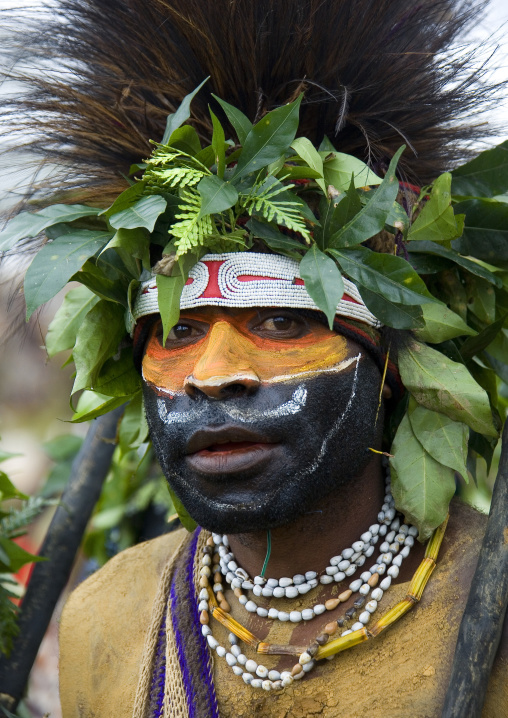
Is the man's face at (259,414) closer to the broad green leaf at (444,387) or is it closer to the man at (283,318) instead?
the man at (283,318)

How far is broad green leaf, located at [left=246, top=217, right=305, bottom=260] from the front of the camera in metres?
2.20

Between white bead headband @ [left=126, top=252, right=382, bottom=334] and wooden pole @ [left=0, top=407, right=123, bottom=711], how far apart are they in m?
1.12

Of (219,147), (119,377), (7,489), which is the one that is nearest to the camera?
(219,147)

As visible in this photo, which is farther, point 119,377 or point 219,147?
point 119,377

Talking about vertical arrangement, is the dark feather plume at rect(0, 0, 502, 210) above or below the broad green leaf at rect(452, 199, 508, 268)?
above

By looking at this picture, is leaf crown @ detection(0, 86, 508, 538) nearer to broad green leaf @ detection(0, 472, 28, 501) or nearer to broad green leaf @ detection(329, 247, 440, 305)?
broad green leaf @ detection(329, 247, 440, 305)

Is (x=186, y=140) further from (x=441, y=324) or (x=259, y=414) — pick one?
(x=441, y=324)

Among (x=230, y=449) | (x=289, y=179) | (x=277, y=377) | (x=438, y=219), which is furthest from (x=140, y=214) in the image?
(x=438, y=219)

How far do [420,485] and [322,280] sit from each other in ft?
2.22

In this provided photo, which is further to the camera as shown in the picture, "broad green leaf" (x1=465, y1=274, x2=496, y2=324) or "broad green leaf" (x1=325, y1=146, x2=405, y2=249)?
"broad green leaf" (x1=465, y1=274, x2=496, y2=324)

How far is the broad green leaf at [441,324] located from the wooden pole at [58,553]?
1.42m

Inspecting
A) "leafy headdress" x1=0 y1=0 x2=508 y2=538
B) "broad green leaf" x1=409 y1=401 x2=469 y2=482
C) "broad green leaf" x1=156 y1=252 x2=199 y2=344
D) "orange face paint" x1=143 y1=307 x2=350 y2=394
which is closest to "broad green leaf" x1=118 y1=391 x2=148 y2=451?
"leafy headdress" x1=0 y1=0 x2=508 y2=538

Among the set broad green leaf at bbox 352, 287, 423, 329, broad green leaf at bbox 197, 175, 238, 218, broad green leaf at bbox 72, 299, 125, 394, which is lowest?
broad green leaf at bbox 72, 299, 125, 394

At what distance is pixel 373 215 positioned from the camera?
2137 millimetres
